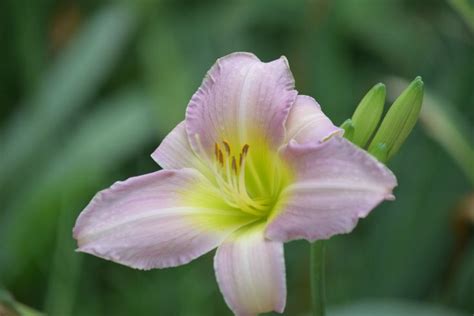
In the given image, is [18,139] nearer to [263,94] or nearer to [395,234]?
[395,234]

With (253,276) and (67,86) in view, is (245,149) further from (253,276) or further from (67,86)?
(67,86)

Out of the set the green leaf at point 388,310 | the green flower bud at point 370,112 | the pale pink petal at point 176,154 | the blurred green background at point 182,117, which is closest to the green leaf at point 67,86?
the blurred green background at point 182,117

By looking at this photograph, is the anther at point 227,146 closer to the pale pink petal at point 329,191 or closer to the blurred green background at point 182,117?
the pale pink petal at point 329,191

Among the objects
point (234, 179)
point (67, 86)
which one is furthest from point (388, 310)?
point (67, 86)

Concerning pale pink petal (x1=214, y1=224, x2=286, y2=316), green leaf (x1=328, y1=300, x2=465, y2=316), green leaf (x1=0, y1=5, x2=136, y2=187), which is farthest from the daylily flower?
green leaf (x1=0, y1=5, x2=136, y2=187)

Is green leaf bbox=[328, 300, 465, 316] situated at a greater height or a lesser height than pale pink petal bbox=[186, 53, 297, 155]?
lesser

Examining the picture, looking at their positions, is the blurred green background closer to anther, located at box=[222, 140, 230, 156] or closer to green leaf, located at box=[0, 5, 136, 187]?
green leaf, located at box=[0, 5, 136, 187]
